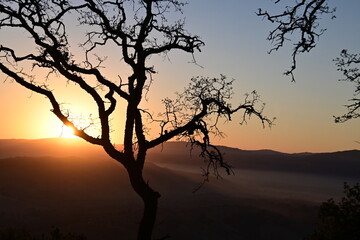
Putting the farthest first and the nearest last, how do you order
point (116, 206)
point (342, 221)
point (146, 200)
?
point (116, 206) < point (342, 221) < point (146, 200)

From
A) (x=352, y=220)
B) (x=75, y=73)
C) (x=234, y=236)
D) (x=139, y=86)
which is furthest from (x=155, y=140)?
(x=234, y=236)

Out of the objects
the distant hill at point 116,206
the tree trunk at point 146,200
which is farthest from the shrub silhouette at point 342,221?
the distant hill at point 116,206

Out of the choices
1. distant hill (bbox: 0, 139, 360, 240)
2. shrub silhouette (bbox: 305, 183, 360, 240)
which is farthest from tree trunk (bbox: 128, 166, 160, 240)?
distant hill (bbox: 0, 139, 360, 240)

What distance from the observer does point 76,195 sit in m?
49.2

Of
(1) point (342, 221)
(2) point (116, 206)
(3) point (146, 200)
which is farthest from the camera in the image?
(2) point (116, 206)

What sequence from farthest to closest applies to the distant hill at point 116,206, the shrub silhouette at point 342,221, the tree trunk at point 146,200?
the distant hill at point 116,206 → the shrub silhouette at point 342,221 → the tree trunk at point 146,200

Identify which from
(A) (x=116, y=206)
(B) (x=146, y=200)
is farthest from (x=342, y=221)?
(A) (x=116, y=206)

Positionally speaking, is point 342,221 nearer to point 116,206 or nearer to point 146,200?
point 146,200

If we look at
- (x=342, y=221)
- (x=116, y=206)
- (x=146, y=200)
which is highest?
(x=146, y=200)

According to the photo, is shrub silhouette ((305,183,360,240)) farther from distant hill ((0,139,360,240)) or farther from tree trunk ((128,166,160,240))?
distant hill ((0,139,360,240))

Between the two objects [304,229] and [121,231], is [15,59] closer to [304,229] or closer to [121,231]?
[121,231]

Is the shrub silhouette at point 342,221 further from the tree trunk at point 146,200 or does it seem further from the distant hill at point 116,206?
the distant hill at point 116,206

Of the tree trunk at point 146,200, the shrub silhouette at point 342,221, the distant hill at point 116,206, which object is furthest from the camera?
the distant hill at point 116,206

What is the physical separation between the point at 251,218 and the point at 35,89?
31683 millimetres
